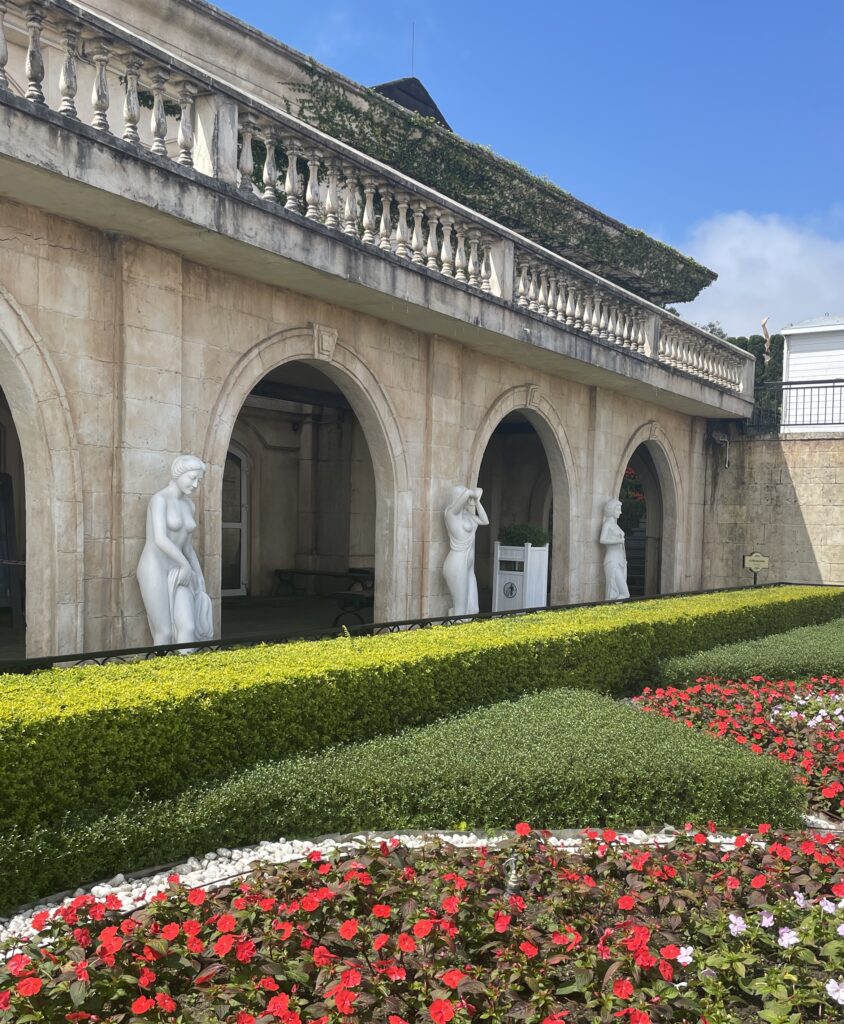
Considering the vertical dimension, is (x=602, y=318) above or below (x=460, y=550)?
above

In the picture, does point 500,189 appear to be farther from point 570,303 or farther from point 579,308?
point 570,303

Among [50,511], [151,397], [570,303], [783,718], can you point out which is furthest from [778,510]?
[50,511]

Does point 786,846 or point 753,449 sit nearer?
point 786,846

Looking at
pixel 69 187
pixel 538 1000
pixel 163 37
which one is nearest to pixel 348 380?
pixel 69 187

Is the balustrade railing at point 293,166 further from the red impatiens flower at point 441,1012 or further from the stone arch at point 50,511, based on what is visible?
the red impatiens flower at point 441,1012

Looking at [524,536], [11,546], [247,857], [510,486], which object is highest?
[510,486]

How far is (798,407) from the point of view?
19922 millimetres

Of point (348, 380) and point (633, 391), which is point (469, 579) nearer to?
point (348, 380)

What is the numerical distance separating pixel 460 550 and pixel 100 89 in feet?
20.3

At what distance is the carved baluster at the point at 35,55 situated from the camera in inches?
237

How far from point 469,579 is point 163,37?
756 centimetres

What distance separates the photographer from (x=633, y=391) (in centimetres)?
1474

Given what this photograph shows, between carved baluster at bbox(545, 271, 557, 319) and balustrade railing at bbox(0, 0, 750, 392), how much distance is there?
1 centimetres

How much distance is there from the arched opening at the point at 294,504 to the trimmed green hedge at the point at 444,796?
10390 millimetres
